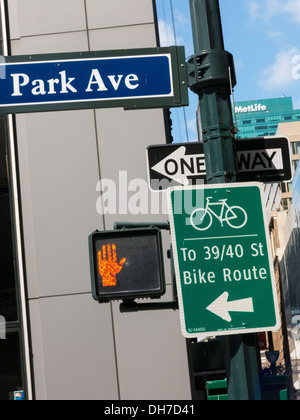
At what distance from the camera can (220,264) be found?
3906 millimetres

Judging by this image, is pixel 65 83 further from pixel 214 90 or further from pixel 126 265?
pixel 126 265

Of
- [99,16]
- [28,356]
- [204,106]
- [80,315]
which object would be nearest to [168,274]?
[80,315]

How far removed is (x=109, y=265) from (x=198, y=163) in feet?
4.28

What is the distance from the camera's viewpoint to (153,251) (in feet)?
13.7

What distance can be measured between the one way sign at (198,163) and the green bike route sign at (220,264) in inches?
39.8

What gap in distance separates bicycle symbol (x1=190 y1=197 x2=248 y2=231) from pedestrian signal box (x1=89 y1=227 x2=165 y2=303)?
0.33m

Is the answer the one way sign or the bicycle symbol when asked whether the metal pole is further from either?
the one way sign

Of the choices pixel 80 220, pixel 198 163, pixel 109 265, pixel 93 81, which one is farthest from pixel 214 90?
pixel 80 220

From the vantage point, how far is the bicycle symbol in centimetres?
397

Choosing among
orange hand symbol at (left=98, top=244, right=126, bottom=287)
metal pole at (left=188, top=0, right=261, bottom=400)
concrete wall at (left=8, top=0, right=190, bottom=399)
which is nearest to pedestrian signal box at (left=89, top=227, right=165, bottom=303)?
orange hand symbol at (left=98, top=244, right=126, bottom=287)

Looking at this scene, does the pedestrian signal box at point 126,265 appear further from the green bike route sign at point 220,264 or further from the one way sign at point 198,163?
the one way sign at point 198,163

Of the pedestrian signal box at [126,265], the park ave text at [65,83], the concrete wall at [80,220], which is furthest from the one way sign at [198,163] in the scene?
the concrete wall at [80,220]

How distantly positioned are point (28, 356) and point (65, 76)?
5.00 meters

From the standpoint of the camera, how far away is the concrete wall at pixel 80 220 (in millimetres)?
8656
